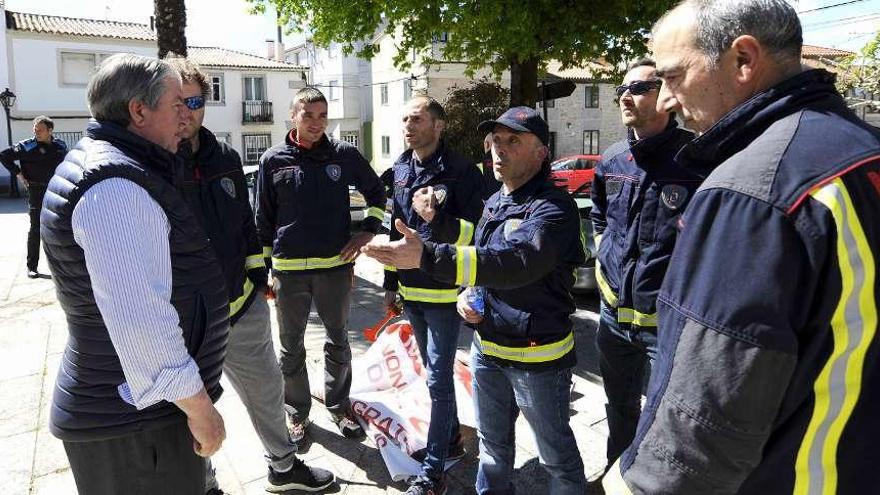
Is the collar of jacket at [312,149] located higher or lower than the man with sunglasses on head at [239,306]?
higher

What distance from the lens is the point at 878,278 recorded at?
3.77ft

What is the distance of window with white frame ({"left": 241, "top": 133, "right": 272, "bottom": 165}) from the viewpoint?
107ft

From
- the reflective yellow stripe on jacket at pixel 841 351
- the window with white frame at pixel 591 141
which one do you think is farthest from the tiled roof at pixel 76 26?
the reflective yellow stripe on jacket at pixel 841 351

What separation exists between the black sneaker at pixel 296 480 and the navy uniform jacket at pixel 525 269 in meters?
1.24

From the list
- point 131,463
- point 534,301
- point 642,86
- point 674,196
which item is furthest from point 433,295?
point 131,463

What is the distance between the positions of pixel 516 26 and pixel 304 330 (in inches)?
186

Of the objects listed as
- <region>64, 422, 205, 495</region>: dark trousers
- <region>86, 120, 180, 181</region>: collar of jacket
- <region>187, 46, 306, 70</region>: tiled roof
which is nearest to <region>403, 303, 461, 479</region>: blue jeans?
<region>64, 422, 205, 495</region>: dark trousers

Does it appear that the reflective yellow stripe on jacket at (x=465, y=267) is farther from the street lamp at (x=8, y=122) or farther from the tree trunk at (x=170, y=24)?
the street lamp at (x=8, y=122)

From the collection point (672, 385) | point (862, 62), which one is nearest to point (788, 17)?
point (672, 385)

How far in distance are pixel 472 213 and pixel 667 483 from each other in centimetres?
224

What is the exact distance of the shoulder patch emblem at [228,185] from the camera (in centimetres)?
310

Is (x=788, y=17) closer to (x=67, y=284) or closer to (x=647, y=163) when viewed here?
(x=647, y=163)

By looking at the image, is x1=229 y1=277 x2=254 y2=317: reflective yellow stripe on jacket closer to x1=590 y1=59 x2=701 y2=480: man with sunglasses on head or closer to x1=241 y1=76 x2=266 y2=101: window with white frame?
x1=590 y1=59 x2=701 y2=480: man with sunglasses on head

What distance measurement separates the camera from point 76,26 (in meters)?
28.5
